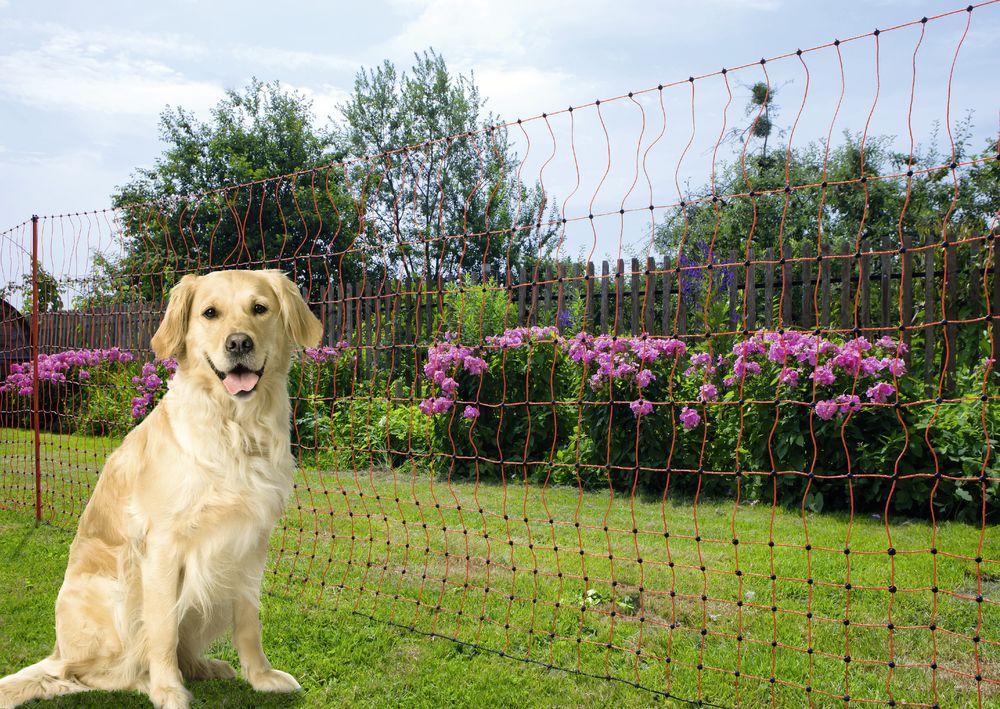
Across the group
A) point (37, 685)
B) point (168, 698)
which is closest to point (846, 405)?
point (168, 698)

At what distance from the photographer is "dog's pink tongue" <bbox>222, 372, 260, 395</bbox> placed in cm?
250

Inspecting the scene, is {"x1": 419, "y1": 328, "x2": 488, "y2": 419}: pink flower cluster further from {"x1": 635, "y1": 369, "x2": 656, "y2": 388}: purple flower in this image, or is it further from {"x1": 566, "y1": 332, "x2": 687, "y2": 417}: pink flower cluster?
→ {"x1": 635, "y1": 369, "x2": 656, "y2": 388}: purple flower

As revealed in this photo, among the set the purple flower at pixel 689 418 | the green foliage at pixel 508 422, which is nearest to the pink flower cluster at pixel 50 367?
the green foliage at pixel 508 422

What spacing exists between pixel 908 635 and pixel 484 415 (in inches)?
158

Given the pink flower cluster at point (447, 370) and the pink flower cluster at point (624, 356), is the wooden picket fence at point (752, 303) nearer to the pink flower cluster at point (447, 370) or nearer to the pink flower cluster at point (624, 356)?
the pink flower cluster at point (624, 356)

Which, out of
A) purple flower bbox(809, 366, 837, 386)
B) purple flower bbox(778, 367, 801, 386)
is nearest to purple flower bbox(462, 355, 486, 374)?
purple flower bbox(778, 367, 801, 386)

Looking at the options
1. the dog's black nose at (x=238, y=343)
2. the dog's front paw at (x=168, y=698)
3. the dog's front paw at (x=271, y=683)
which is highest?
the dog's black nose at (x=238, y=343)

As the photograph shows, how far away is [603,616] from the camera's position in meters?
3.49

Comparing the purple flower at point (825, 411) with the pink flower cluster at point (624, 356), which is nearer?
the purple flower at point (825, 411)

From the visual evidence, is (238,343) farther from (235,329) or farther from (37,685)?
(37,685)

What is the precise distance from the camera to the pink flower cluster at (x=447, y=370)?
6.22 metres

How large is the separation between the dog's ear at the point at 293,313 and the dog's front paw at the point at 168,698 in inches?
47.7

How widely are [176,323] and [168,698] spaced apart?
123 cm

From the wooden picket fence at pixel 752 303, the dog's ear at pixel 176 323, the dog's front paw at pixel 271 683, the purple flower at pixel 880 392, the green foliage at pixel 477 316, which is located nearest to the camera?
the dog's ear at pixel 176 323
